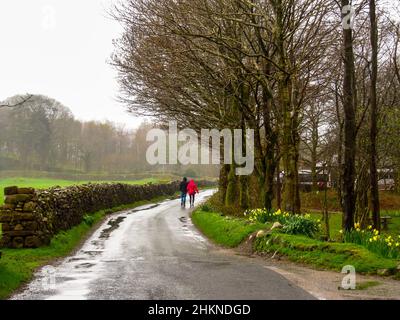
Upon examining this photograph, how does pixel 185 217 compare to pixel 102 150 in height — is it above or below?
below

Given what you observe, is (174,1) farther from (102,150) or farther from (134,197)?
(102,150)

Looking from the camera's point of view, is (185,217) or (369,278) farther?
(185,217)

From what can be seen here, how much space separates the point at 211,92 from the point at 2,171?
172ft

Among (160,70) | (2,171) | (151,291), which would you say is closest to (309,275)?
(151,291)

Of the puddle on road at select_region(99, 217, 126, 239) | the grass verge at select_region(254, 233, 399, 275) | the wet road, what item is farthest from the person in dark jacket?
the grass verge at select_region(254, 233, 399, 275)

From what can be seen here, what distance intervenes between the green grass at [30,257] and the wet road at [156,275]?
0.29m

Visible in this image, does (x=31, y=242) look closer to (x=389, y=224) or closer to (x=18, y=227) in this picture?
(x=18, y=227)

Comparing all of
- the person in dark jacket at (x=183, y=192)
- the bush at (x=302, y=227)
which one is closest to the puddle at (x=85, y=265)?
the bush at (x=302, y=227)

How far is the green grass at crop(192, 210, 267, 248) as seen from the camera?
1575cm

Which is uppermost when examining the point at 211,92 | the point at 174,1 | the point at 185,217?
the point at 174,1

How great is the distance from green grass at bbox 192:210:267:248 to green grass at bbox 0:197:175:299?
15.3 feet

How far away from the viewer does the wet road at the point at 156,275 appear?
330 inches

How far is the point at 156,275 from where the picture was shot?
10.3 meters

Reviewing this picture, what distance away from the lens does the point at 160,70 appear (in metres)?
23.5
